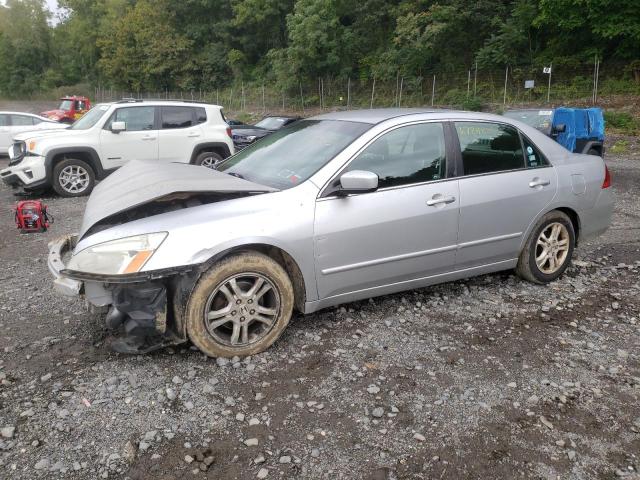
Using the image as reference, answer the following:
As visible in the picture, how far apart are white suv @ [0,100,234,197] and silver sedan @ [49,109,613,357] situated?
18.5 feet

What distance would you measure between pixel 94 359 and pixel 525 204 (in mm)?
3704

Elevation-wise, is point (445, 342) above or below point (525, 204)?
below

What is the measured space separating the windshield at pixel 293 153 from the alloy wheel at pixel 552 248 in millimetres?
2135

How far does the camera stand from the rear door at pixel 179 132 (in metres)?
10.5

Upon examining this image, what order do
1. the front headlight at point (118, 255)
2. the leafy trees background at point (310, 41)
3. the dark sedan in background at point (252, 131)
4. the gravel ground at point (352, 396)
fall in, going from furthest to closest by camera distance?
1. the leafy trees background at point (310, 41)
2. the dark sedan in background at point (252, 131)
3. the front headlight at point (118, 255)
4. the gravel ground at point (352, 396)

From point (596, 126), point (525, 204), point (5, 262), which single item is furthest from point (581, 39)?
point (5, 262)

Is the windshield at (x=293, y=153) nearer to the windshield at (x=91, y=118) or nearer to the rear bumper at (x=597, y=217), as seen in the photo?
the rear bumper at (x=597, y=217)

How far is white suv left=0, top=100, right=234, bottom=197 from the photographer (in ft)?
30.8

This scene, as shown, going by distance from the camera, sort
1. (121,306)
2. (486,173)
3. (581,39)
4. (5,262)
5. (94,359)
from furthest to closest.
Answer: (581,39) < (5,262) < (486,173) < (94,359) < (121,306)

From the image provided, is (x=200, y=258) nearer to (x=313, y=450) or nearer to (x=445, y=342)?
(x=313, y=450)

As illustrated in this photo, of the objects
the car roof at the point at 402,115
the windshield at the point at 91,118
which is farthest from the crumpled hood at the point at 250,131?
the car roof at the point at 402,115

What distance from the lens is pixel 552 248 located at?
197 inches

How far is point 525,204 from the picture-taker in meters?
A: 4.64

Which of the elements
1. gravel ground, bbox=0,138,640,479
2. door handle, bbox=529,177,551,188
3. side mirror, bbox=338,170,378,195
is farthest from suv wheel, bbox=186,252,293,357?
door handle, bbox=529,177,551,188
